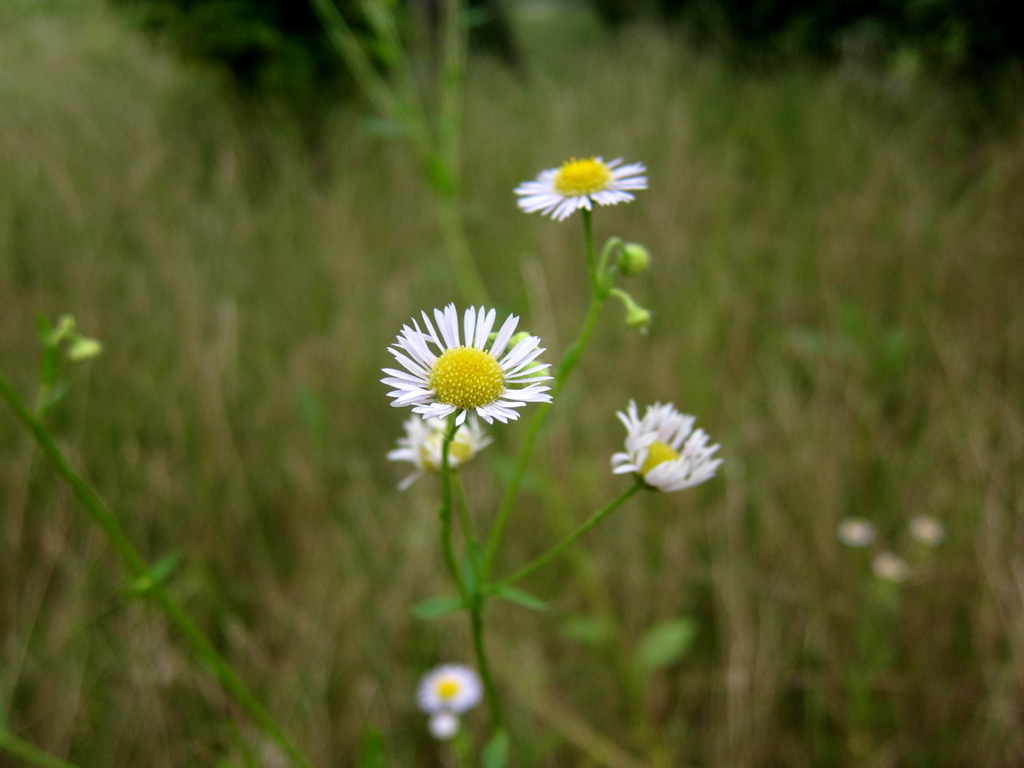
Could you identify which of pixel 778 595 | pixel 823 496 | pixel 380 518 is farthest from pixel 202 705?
pixel 823 496

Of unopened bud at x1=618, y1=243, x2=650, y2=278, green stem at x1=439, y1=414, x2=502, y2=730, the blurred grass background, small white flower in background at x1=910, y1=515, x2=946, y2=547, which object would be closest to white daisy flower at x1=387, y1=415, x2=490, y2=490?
green stem at x1=439, y1=414, x2=502, y2=730

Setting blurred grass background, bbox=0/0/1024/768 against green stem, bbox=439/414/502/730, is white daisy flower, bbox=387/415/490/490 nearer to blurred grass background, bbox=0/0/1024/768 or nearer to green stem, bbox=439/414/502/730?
green stem, bbox=439/414/502/730

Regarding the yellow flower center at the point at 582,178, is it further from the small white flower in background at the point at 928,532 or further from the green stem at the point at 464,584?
the small white flower in background at the point at 928,532

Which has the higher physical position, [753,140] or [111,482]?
[753,140]

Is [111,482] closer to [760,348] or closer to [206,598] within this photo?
[206,598]

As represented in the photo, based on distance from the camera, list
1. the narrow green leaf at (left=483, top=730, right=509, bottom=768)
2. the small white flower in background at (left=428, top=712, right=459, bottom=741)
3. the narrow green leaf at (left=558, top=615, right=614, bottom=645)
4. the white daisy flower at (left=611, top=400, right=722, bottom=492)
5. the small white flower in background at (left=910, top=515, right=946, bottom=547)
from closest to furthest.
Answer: the white daisy flower at (left=611, top=400, right=722, bottom=492) → the narrow green leaf at (left=483, top=730, right=509, bottom=768) → the small white flower in background at (left=428, top=712, right=459, bottom=741) → the narrow green leaf at (left=558, top=615, right=614, bottom=645) → the small white flower in background at (left=910, top=515, right=946, bottom=547)

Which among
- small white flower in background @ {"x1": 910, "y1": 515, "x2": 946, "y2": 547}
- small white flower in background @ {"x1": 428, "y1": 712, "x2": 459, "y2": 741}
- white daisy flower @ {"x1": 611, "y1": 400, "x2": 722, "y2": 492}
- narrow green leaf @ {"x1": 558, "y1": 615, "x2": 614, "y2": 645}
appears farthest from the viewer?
small white flower in background @ {"x1": 910, "y1": 515, "x2": 946, "y2": 547}

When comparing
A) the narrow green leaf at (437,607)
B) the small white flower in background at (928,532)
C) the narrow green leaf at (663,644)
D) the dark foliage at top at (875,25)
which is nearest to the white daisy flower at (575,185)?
the narrow green leaf at (437,607)
